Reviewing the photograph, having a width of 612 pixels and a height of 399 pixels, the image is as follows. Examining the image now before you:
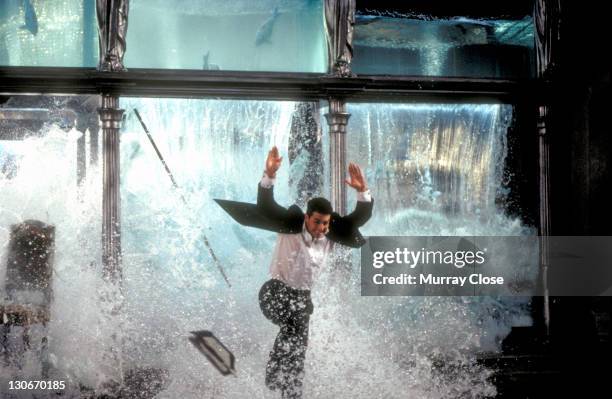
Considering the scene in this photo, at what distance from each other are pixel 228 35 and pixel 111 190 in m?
2.09

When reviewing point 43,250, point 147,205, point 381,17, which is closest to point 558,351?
point 381,17

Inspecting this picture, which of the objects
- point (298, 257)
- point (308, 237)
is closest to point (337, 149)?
point (308, 237)

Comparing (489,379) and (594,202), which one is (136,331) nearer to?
(489,379)

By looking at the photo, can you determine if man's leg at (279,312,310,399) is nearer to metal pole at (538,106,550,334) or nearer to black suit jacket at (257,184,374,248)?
black suit jacket at (257,184,374,248)

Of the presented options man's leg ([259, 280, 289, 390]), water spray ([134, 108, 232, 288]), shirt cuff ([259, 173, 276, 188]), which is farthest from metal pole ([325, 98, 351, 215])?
water spray ([134, 108, 232, 288])

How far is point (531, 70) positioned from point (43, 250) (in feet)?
18.8

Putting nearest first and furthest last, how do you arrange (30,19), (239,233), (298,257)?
(298,257) < (30,19) < (239,233)

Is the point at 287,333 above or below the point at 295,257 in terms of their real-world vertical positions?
below

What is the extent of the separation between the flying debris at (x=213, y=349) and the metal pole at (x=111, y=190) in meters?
1.02

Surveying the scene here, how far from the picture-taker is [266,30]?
7328 millimetres

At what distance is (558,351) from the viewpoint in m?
7.28

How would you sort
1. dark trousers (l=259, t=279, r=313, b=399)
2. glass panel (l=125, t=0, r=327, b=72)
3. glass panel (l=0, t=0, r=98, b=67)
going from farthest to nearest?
glass panel (l=125, t=0, r=327, b=72) < glass panel (l=0, t=0, r=98, b=67) < dark trousers (l=259, t=279, r=313, b=399)

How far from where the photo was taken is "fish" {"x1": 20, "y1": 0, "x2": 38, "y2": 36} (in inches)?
277

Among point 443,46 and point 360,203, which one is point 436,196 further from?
point 443,46
